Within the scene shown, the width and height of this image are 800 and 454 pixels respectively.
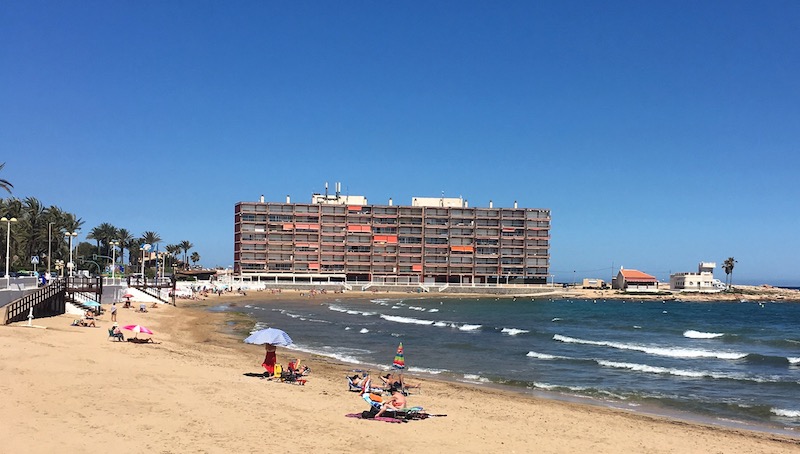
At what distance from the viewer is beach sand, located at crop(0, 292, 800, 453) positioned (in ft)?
42.4

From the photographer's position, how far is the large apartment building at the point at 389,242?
158 m

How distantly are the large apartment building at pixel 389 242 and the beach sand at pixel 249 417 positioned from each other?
133 m

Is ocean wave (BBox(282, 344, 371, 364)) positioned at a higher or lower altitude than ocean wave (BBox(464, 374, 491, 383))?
lower

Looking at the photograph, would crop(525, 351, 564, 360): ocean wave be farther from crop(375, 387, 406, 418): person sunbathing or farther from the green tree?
the green tree

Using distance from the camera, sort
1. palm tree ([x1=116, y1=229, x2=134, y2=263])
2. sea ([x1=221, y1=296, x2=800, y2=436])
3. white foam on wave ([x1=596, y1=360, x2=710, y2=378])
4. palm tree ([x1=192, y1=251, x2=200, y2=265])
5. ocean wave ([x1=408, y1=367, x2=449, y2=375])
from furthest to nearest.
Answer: palm tree ([x1=192, y1=251, x2=200, y2=265]) < palm tree ([x1=116, y1=229, x2=134, y2=263]) < white foam on wave ([x1=596, y1=360, x2=710, y2=378]) < ocean wave ([x1=408, y1=367, x2=449, y2=375]) < sea ([x1=221, y1=296, x2=800, y2=436])

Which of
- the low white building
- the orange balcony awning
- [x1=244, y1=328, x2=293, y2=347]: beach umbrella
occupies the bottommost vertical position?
the low white building

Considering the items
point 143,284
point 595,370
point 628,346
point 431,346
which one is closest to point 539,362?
point 595,370

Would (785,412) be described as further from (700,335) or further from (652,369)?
(700,335)

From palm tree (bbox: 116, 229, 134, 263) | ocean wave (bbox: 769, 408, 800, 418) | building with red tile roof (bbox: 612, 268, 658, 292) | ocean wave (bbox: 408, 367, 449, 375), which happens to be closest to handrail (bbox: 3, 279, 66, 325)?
ocean wave (bbox: 408, 367, 449, 375)

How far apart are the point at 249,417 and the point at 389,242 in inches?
5766

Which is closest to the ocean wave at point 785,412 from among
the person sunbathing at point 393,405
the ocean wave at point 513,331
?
the person sunbathing at point 393,405

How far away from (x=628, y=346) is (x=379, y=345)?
1755 cm

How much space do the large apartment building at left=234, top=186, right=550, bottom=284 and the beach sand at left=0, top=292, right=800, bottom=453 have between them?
436 ft

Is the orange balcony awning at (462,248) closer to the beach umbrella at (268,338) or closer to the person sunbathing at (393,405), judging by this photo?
the beach umbrella at (268,338)
